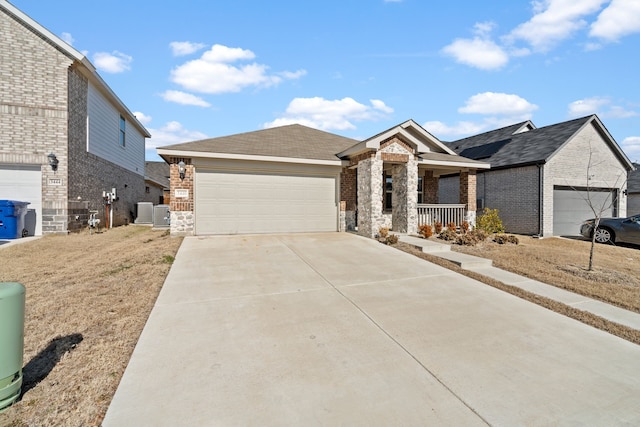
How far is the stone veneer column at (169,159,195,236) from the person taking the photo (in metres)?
10.3

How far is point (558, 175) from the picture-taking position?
545 inches

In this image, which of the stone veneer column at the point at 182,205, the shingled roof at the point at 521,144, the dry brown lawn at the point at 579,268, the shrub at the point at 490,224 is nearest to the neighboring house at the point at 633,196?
the shingled roof at the point at 521,144

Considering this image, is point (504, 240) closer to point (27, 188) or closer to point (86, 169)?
point (86, 169)

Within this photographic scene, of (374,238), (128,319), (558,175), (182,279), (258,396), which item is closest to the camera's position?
(258,396)

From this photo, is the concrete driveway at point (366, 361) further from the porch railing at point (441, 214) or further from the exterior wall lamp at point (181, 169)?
the porch railing at point (441, 214)

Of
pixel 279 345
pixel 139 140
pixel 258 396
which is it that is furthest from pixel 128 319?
pixel 139 140

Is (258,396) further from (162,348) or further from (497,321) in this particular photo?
(497,321)

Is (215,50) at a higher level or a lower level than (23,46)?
higher

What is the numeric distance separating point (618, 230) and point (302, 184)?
40.9ft

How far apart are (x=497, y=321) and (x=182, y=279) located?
206 inches

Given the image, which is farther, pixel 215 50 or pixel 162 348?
pixel 215 50

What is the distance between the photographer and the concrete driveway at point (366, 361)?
235cm

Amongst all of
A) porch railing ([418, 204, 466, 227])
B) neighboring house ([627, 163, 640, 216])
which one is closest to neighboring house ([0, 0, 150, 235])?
porch railing ([418, 204, 466, 227])

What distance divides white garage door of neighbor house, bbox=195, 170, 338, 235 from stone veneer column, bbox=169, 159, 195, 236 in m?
0.23
